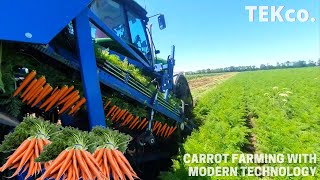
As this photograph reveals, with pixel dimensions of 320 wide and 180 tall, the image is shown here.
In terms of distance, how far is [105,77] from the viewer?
3.16m

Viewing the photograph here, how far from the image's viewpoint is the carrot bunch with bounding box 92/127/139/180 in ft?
6.06

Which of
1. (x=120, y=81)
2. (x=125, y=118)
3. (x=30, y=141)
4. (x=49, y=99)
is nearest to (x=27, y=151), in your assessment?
(x=30, y=141)

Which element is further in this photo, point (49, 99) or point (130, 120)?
point (130, 120)

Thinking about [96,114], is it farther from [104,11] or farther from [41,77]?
[104,11]

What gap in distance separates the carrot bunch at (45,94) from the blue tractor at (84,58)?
4.4 inches

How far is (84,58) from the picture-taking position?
8.81 ft

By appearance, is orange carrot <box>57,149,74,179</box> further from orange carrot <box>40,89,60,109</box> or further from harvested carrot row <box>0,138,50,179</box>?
orange carrot <box>40,89,60,109</box>

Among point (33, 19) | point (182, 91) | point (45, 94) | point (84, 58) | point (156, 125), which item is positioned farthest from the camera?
point (182, 91)

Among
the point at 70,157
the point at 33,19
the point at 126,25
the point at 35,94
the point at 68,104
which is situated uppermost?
the point at 126,25

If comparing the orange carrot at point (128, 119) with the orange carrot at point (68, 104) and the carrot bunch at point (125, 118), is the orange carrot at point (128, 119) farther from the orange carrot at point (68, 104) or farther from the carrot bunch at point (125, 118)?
the orange carrot at point (68, 104)

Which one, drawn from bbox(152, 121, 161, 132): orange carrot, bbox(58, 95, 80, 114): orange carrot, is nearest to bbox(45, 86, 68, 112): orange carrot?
bbox(58, 95, 80, 114): orange carrot

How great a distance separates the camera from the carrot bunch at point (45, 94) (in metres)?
2.45

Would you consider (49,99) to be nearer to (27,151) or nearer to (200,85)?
(27,151)

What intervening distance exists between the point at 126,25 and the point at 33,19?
3.69 metres
